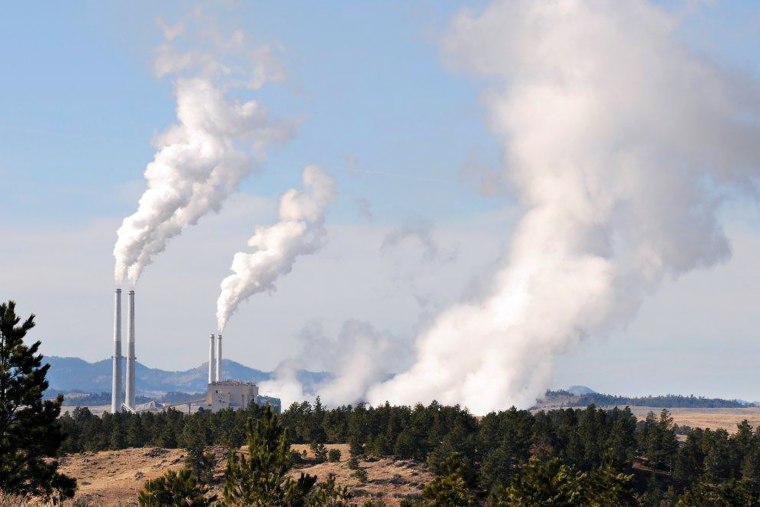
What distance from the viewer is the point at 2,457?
66.1 m

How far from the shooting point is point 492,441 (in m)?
157

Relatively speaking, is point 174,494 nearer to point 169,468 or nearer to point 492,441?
point 169,468

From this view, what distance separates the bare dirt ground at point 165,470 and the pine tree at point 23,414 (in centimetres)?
6322

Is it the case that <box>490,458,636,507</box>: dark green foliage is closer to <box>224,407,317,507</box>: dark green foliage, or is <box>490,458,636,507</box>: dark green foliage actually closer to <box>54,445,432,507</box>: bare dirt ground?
<box>224,407,317,507</box>: dark green foliage

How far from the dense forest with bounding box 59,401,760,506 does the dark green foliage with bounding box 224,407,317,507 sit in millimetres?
67933

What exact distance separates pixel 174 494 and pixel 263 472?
6658 millimetres

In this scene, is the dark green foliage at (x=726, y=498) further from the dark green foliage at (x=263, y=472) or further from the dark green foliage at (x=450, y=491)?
the dark green foliage at (x=263, y=472)

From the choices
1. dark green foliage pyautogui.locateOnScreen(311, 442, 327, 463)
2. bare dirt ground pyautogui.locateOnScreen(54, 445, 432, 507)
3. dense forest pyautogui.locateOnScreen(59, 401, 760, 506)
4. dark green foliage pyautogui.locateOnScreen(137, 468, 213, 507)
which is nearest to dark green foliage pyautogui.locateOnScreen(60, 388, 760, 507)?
dense forest pyautogui.locateOnScreen(59, 401, 760, 506)

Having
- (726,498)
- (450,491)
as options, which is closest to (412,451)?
(726,498)

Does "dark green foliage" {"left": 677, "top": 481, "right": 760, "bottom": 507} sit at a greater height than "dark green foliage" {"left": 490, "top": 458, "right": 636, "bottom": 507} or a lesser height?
lesser

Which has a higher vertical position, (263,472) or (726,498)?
(263,472)

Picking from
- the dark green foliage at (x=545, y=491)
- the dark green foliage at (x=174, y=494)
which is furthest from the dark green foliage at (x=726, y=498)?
the dark green foliage at (x=174, y=494)

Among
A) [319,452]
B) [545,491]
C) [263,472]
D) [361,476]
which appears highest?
[319,452]

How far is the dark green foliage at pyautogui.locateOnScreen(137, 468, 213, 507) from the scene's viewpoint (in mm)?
73625
